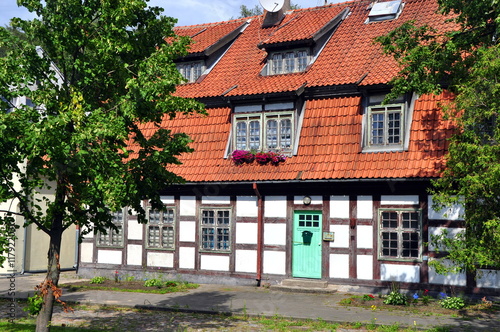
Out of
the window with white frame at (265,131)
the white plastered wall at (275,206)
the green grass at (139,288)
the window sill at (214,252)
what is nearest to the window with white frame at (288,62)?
the window with white frame at (265,131)

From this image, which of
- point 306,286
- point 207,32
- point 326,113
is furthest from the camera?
point 207,32

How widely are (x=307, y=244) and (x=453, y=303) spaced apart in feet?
15.9

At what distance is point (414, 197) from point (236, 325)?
6719mm

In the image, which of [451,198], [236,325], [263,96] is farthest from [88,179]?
[263,96]

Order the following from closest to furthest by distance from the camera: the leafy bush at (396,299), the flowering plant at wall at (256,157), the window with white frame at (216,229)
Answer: the leafy bush at (396,299) → the flowering plant at wall at (256,157) → the window with white frame at (216,229)

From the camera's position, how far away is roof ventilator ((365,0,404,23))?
19.5 m

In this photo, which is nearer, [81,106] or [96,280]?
[81,106]

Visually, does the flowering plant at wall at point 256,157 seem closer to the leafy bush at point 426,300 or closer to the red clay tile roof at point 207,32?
the red clay tile roof at point 207,32

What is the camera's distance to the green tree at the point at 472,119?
10.1 metres

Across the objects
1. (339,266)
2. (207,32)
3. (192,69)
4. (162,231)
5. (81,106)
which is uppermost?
(207,32)

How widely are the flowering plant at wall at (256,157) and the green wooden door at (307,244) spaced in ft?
5.88

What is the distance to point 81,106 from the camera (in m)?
9.29

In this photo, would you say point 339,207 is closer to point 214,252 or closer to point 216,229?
point 216,229

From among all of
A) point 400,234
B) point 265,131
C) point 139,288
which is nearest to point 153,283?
point 139,288
